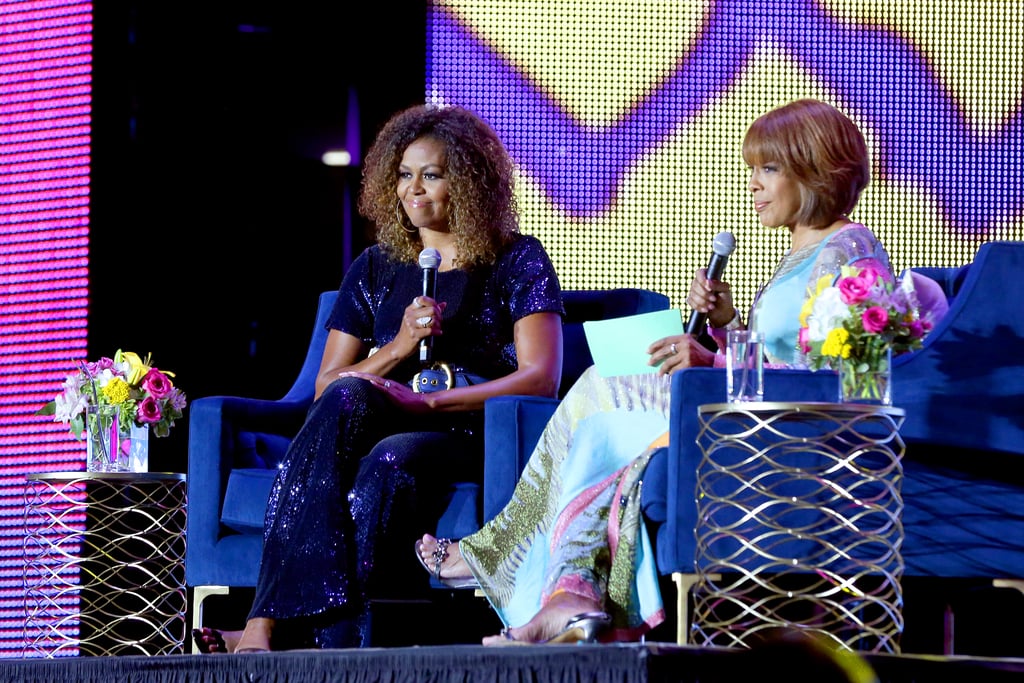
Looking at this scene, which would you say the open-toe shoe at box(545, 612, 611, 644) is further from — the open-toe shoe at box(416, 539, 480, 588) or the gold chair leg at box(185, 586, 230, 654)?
the gold chair leg at box(185, 586, 230, 654)

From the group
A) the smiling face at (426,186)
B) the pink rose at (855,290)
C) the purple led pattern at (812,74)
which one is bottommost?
the pink rose at (855,290)

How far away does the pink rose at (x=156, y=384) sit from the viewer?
3510 millimetres

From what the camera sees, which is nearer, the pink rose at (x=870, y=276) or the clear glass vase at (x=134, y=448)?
the pink rose at (x=870, y=276)

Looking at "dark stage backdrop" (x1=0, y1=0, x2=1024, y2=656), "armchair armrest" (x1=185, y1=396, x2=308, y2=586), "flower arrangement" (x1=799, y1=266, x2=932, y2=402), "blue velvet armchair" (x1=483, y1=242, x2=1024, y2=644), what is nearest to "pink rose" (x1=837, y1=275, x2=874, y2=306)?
"flower arrangement" (x1=799, y1=266, x2=932, y2=402)

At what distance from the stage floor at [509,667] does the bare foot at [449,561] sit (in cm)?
97

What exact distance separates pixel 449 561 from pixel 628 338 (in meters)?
0.58

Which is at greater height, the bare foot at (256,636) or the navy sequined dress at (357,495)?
the navy sequined dress at (357,495)

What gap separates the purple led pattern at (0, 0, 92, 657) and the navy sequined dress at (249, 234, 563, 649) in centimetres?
144

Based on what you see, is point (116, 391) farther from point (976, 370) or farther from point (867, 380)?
point (976, 370)

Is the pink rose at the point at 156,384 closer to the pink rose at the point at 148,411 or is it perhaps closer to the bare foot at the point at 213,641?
the pink rose at the point at 148,411

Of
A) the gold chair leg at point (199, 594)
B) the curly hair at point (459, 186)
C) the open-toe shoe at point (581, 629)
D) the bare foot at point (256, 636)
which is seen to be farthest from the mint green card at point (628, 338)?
the gold chair leg at point (199, 594)

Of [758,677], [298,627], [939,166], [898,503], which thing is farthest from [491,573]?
[939,166]

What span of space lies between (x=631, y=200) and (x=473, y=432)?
1.33 metres

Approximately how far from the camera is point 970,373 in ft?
8.58
